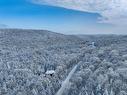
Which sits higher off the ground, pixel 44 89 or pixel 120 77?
pixel 120 77

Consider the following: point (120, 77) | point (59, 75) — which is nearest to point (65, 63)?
point (59, 75)

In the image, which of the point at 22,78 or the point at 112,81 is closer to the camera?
the point at 112,81

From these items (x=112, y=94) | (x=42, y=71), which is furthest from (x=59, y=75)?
(x=112, y=94)

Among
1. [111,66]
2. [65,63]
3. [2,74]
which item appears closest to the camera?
[111,66]

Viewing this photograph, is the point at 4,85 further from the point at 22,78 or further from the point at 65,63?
the point at 65,63

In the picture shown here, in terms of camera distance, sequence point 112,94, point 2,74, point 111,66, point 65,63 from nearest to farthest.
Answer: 1. point 112,94
2. point 111,66
3. point 2,74
4. point 65,63

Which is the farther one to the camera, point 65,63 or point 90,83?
point 65,63

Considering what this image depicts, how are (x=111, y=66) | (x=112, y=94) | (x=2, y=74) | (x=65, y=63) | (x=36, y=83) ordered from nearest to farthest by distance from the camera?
(x=112, y=94) → (x=36, y=83) → (x=111, y=66) → (x=2, y=74) → (x=65, y=63)

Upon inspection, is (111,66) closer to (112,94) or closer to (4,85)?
(112,94)

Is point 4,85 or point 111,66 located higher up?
point 111,66
